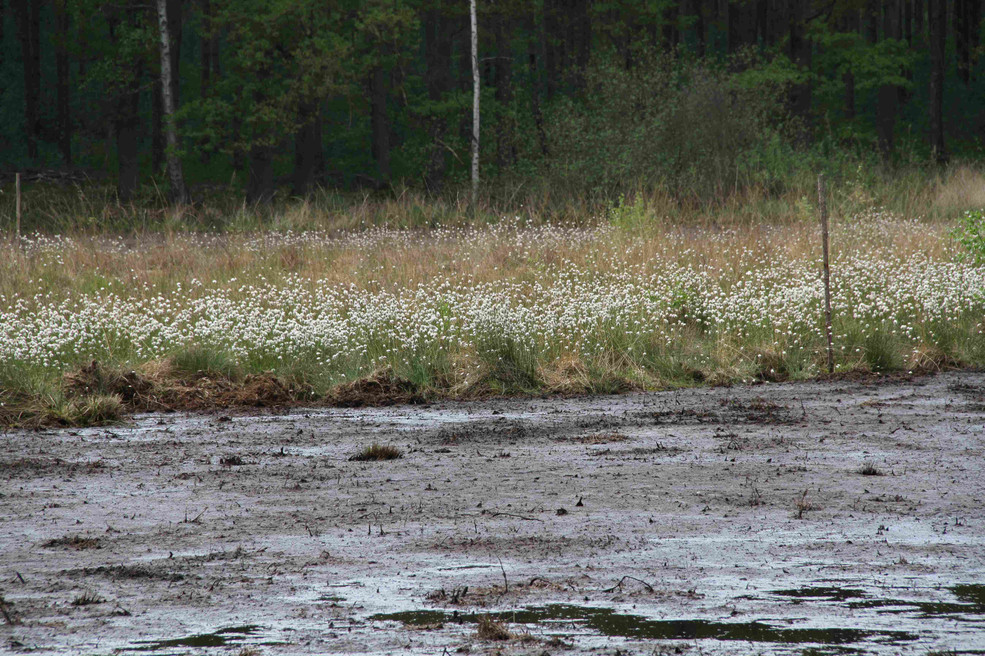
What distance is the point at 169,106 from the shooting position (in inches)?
912

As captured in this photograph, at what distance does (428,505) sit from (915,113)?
131 feet

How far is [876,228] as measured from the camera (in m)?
14.5

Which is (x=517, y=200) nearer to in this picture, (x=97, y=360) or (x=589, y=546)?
(x=97, y=360)

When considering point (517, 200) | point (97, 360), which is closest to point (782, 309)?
point (97, 360)

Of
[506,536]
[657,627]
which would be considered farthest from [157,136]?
[657,627]

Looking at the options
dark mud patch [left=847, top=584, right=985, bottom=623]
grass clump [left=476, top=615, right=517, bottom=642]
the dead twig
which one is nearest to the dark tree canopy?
the dead twig

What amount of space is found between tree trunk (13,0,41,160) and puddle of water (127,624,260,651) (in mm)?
36851

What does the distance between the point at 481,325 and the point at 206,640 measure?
672 centimetres

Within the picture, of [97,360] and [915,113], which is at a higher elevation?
[915,113]

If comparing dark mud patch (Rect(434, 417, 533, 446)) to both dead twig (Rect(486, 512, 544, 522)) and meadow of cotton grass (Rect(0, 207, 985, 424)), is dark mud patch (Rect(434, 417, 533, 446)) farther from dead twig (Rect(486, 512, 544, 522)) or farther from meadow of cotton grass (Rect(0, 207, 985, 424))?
dead twig (Rect(486, 512, 544, 522))

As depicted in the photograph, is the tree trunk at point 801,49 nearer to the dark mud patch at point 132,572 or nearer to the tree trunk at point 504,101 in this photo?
the tree trunk at point 504,101

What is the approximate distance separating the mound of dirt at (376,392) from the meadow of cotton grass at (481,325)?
2 cm

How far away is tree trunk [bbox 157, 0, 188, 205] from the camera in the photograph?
22.5 meters

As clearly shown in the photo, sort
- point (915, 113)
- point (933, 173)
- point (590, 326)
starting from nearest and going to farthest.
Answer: point (590, 326)
point (933, 173)
point (915, 113)
